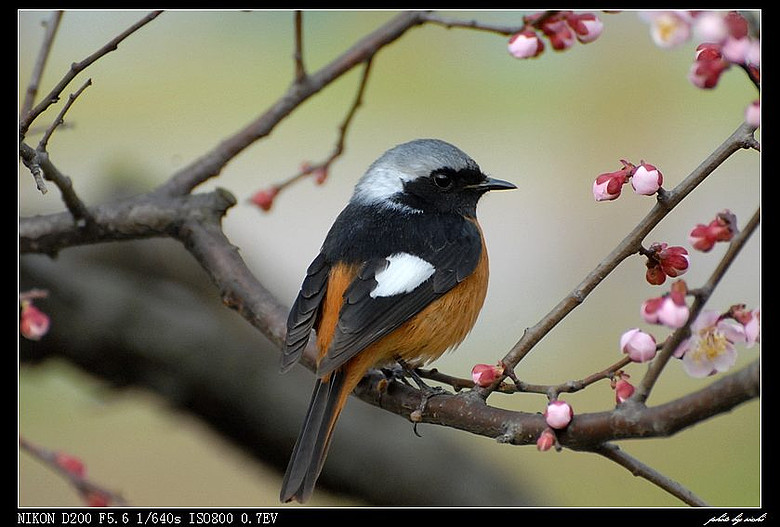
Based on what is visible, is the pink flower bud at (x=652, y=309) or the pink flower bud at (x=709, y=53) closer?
the pink flower bud at (x=652, y=309)

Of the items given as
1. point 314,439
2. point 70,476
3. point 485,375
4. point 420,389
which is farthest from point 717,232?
point 70,476

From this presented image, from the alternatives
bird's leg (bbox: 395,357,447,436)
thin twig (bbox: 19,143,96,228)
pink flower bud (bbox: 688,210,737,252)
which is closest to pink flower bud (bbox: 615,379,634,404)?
pink flower bud (bbox: 688,210,737,252)

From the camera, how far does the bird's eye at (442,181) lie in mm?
3668

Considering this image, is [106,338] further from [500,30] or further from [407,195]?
[500,30]

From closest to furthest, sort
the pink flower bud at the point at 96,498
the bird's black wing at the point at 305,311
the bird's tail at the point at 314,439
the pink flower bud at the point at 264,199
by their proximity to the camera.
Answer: the pink flower bud at the point at 96,498 < the bird's tail at the point at 314,439 < the bird's black wing at the point at 305,311 < the pink flower bud at the point at 264,199

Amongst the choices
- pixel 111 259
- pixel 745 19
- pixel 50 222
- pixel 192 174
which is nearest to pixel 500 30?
pixel 745 19

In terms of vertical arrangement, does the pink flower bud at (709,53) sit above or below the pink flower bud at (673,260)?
above

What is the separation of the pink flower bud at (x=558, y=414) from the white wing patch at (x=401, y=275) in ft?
3.87

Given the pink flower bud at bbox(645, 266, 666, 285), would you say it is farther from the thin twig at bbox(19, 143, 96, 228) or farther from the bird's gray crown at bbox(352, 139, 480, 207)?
the thin twig at bbox(19, 143, 96, 228)

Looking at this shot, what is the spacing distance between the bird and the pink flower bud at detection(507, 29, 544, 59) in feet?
3.30

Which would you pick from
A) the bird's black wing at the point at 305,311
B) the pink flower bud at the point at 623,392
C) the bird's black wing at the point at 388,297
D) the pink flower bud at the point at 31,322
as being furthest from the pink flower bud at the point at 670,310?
the pink flower bud at the point at 31,322

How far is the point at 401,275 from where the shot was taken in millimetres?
3188

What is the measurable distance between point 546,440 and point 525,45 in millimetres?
1133

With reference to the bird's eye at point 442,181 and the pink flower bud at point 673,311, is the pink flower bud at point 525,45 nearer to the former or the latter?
the pink flower bud at point 673,311
